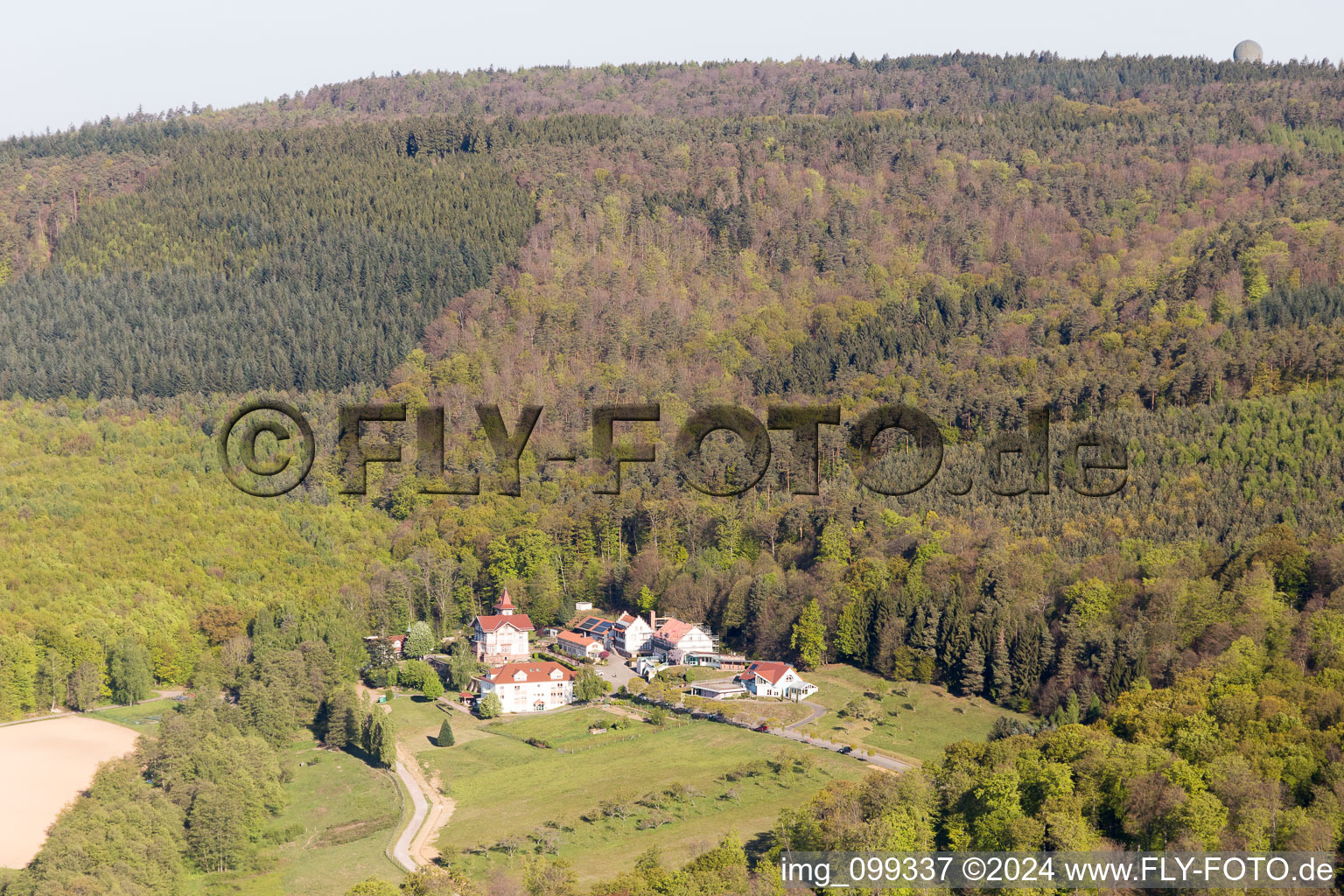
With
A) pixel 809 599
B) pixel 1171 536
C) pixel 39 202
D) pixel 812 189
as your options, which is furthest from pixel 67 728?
pixel 812 189

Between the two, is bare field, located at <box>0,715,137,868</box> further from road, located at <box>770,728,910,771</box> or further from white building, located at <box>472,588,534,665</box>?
road, located at <box>770,728,910,771</box>

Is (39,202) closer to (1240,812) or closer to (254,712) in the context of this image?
(254,712)

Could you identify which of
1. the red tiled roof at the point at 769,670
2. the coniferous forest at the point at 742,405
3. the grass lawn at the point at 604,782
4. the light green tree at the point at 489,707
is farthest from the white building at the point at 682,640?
the light green tree at the point at 489,707

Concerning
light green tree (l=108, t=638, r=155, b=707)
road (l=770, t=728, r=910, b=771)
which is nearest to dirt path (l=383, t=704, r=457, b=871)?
road (l=770, t=728, r=910, b=771)

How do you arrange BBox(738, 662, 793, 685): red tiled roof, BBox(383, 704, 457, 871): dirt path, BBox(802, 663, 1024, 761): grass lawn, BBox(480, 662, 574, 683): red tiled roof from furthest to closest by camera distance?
BBox(480, 662, 574, 683): red tiled roof < BBox(738, 662, 793, 685): red tiled roof < BBox(802, 663, 1024, 761): grass lawn < BBox(383, 704, 457, 871): dirt path

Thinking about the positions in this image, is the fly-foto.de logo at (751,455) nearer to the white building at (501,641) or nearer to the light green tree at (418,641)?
the white building at (501,641)
